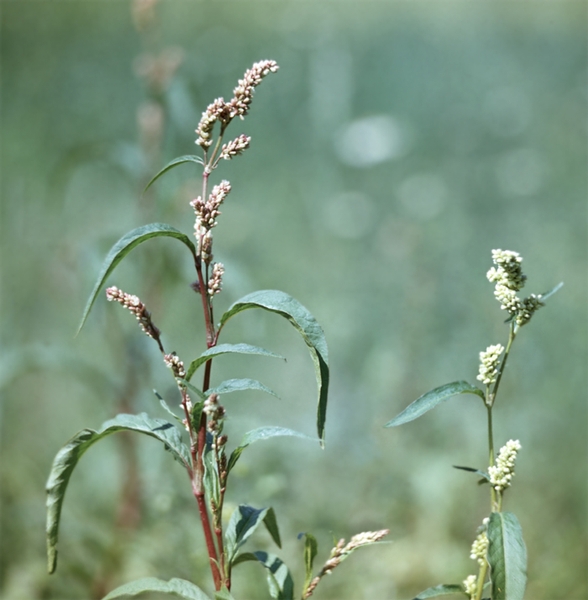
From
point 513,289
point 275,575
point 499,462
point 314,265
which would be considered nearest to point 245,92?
point 513,289

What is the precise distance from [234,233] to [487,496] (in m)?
1.91

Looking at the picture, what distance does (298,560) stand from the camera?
2.25 meters

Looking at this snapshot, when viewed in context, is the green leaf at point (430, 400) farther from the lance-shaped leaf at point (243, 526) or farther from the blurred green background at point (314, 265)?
the blurred green background at point (314, 265)

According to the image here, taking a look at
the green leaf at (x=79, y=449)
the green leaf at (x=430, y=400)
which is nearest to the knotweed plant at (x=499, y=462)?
the green leaf at (x=430, y=400)

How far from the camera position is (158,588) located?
1.07 metres

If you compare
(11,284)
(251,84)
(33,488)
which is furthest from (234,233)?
(251,84)

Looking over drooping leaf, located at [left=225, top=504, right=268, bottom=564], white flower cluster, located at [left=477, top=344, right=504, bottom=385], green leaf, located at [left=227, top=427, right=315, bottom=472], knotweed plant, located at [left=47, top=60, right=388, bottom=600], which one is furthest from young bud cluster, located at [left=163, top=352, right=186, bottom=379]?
white flower cluster, located at [left=477, top=344, right=504, bottom=385]

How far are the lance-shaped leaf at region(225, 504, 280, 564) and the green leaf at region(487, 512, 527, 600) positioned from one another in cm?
35

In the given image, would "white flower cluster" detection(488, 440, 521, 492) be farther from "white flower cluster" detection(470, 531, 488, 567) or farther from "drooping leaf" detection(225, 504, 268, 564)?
"drooping leaf" detection(225, 504, 268, 564)

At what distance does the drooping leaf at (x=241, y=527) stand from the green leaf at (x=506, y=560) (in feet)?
1.14

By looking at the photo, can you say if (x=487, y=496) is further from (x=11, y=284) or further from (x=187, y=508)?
(x=11, y=284)

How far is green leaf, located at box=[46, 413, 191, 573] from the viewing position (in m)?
1.09

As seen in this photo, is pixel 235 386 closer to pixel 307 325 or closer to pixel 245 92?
pixel 307 325

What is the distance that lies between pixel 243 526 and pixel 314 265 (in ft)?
9.62
